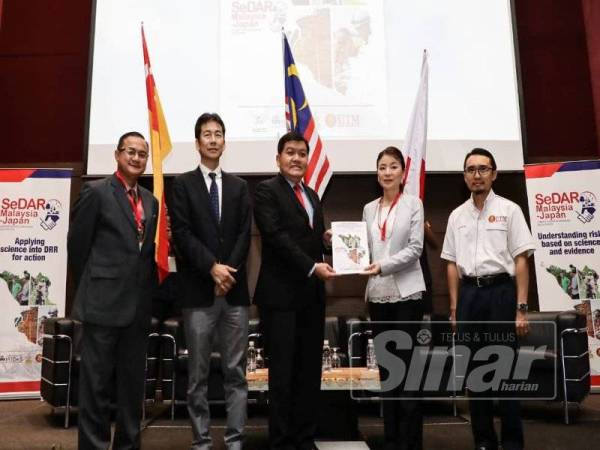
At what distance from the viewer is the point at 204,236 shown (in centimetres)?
256

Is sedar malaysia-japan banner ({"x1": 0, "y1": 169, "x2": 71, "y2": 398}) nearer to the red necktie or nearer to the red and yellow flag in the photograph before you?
the red and yellow flag

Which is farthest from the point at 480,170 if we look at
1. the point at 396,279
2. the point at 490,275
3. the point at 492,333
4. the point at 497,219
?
the point at 492,333

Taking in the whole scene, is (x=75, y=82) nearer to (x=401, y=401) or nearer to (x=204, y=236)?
(x=204, y=236)

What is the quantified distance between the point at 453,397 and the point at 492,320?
1.41 metres

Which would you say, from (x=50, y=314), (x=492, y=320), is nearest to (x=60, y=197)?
(x=50, y=314)

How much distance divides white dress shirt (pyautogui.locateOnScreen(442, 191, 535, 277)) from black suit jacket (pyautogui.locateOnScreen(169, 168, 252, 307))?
3.91 feet

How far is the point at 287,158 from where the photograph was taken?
2703 millimetres

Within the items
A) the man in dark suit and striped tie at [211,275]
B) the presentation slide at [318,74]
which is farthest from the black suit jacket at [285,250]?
the presentation slide at [318,74]

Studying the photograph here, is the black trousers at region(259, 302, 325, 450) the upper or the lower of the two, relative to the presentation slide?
lower

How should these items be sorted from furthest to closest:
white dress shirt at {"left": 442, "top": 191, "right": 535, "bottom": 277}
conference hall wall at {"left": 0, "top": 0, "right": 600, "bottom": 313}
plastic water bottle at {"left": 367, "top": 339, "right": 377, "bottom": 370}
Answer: conference hall wall at {"left": 0, "top": 0, "right": 600, "bottom": 313} → plastic water bottle at {"left": 367, "top": 339, "right": 377, "bottom": 370} → white dress shirt at {"left": 442, "top": 191, "right": 535, "bottom": 277}

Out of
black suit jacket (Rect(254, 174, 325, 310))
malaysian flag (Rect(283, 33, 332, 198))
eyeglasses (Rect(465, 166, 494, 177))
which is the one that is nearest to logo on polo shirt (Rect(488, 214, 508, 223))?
eyeglasses (Rect(465, 166, 494, 177))
